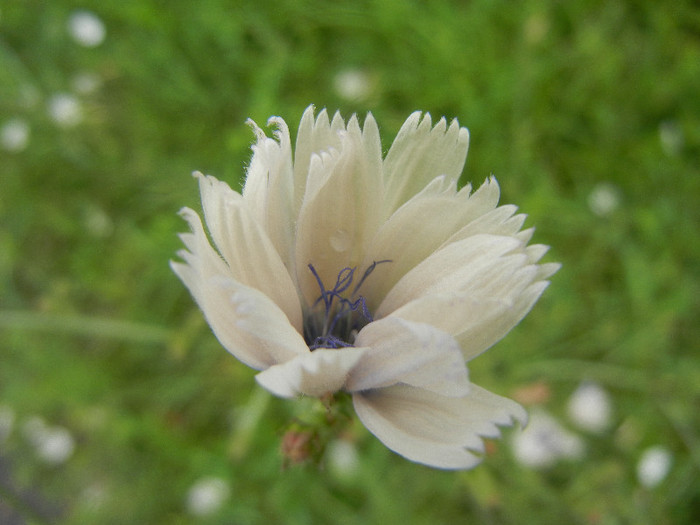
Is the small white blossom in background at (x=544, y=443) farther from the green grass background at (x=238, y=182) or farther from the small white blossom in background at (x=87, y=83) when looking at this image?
the small white blossom in background at (x=87, y=83)

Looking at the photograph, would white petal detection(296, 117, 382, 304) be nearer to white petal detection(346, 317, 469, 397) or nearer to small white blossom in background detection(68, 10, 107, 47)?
white petal detection(346, 317, 469, 397)

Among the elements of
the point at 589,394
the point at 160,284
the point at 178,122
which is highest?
the point at 178,122

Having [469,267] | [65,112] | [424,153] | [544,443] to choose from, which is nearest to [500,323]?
[469,267]

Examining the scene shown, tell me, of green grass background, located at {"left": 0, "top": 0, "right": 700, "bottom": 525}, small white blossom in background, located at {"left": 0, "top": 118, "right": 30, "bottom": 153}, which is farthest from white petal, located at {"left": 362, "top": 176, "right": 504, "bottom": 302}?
small white blossom in background, located at {"left": 0, "top": 118, "right": 30, "bottom": 153}

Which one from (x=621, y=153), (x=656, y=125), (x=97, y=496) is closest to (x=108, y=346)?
(x=97, y=496)

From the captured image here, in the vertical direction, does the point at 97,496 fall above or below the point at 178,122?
below

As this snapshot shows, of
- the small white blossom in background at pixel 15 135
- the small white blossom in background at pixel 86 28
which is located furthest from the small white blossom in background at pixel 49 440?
the small white blossom in background at pixel 86 28

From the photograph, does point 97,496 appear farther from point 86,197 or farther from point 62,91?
point 62,91
